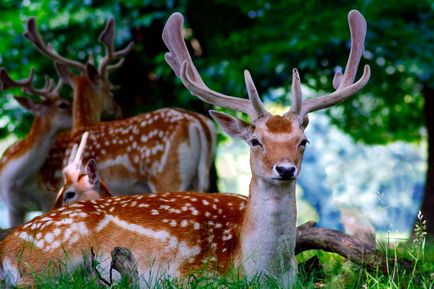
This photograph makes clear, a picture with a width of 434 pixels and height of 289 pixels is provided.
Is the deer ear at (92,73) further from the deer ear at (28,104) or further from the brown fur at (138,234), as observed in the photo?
the brown fur at (138,234)

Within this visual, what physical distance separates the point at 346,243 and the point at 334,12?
527cm

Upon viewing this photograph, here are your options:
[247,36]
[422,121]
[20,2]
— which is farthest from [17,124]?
[422,121]

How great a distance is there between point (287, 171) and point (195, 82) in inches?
39.3

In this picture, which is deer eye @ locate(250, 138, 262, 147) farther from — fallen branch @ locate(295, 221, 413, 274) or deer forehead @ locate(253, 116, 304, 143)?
fallen branch @ locate(295, 221, 413, 274)

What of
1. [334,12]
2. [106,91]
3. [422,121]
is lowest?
[422,121]

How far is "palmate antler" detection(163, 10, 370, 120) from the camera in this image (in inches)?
190

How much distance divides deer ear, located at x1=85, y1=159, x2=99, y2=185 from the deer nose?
2495 mm

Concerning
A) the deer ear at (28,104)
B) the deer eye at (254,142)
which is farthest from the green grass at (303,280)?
the deer ear at (28,104)

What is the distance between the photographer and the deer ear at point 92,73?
957 cm

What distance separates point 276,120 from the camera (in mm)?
4781

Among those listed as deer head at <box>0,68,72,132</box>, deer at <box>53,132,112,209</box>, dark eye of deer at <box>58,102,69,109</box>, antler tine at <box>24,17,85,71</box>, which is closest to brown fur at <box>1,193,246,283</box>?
deer at <box>53,132,112,209</box>

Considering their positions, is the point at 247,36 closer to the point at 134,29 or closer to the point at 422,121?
the point at 134,29

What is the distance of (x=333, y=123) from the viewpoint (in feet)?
42.4

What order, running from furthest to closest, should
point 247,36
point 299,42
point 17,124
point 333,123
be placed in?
point 333,123 → point 17,124 → point 247,36 → point 299,42
